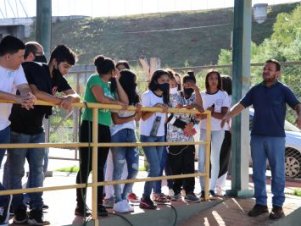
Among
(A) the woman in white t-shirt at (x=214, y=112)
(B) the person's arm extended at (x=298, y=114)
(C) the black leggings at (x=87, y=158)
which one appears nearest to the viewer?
(C) the black leggings at (x=87, y=158)

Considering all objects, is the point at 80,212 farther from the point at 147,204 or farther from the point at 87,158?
the point at 147,204

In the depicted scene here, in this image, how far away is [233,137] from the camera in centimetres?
841

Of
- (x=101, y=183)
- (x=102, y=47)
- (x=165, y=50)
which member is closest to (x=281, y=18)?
(x=165, y=50)

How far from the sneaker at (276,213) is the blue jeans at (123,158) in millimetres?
1772

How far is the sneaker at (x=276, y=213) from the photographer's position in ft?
23.7

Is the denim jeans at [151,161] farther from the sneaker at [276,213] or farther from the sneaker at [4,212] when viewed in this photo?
the sneaker at [4,212]

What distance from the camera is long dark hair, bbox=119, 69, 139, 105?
6684mm

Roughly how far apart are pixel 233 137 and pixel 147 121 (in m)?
1.75

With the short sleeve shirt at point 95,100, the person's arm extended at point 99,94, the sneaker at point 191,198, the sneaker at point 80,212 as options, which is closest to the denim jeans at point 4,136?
the short sleeve shirt at point 95,100

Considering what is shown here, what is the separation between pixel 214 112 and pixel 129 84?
171 cm

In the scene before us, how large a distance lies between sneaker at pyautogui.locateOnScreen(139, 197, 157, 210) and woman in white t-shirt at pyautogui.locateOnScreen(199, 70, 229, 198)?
1192mm

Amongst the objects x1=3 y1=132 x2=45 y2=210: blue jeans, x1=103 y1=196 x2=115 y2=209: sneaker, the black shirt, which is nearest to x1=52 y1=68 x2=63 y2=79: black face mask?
the black shirt

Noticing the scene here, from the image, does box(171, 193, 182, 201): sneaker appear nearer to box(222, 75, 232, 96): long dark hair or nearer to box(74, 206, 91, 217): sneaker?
box(74, 206, 91, 217): sneaker

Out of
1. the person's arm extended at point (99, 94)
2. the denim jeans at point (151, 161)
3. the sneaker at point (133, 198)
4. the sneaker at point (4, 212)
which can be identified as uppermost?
the person's arm extended at point (99, 94)
